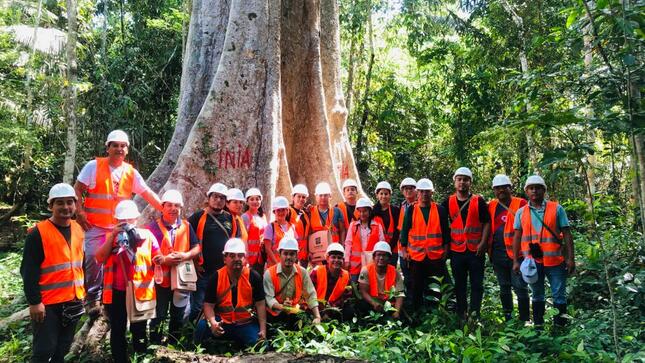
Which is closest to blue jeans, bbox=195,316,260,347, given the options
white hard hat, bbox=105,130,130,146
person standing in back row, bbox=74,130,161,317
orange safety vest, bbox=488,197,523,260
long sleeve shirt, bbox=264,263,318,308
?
long sleeve shirt, bbox=264,263,318,308

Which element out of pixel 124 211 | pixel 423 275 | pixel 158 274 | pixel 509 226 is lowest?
pixel 423 275

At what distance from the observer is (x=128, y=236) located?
435cm

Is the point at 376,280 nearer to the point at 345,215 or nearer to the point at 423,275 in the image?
the point at 423,275

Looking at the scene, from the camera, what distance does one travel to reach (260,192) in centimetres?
630

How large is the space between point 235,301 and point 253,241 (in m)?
1.06

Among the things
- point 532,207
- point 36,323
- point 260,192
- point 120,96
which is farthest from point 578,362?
point 120,96

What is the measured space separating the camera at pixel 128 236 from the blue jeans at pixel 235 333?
42.1 inches

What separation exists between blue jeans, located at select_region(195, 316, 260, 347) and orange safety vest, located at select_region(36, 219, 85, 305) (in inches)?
46.5

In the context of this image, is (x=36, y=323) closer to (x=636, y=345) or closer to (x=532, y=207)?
(x=532, y=207)

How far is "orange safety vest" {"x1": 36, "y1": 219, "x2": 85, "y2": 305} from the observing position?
3.98 m

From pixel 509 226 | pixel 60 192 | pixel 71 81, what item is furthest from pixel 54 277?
pixel 71 81

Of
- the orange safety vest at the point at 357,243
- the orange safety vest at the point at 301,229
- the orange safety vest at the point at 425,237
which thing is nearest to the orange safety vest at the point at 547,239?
the orange safety vest at the point at 425,237

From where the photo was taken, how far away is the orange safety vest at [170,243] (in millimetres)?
4926

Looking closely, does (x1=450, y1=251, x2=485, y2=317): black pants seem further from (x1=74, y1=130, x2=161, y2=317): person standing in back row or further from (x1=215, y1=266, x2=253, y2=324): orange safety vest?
(x1=74, y1=130, x2=161, y2=317): person standing in back row
